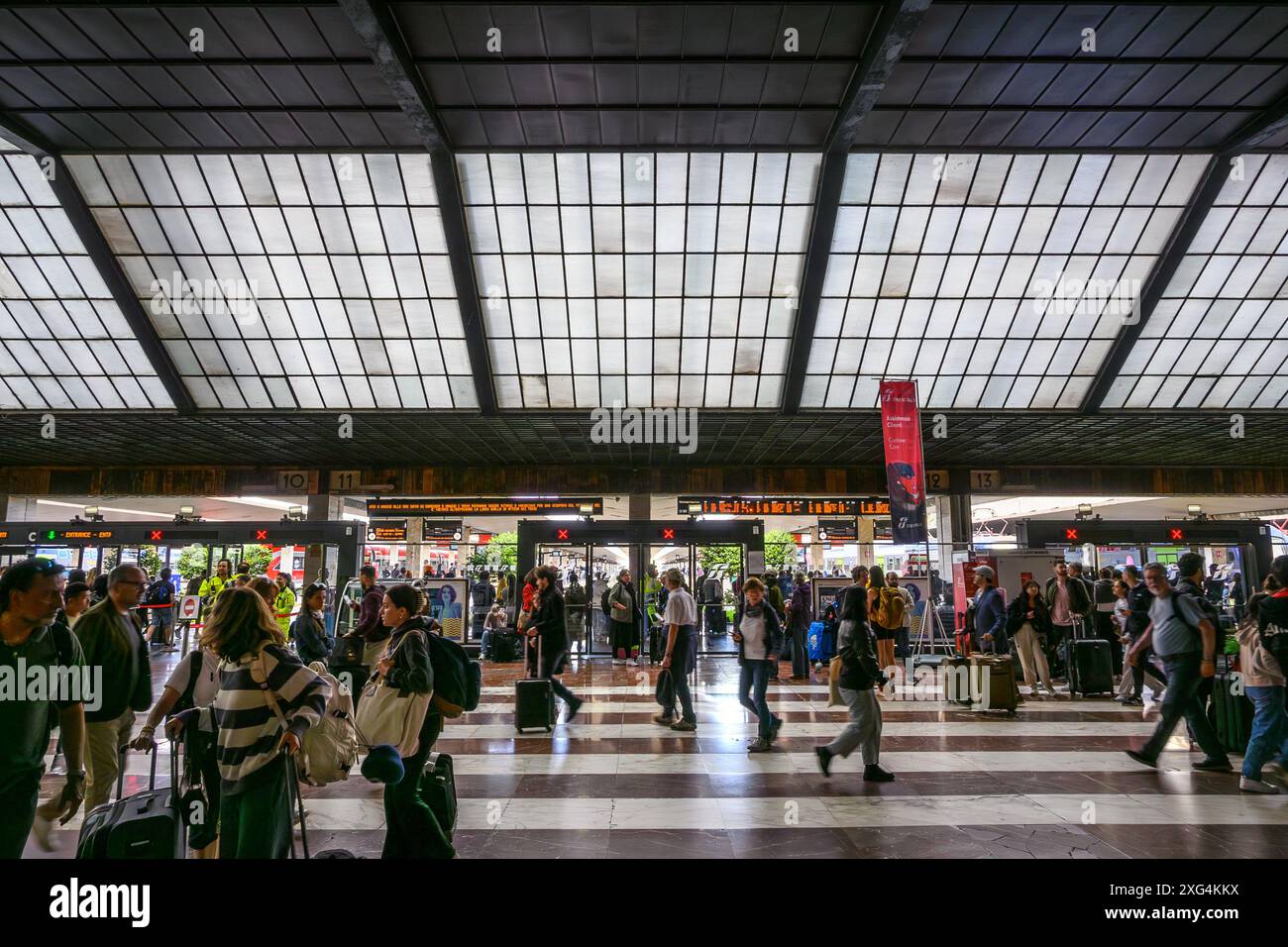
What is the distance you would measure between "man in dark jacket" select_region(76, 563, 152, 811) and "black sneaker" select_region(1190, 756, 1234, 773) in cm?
932

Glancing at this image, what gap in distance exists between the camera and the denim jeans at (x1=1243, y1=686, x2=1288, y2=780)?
237 inches

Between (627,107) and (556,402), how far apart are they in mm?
7344

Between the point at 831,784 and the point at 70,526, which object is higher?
the point at 70,526

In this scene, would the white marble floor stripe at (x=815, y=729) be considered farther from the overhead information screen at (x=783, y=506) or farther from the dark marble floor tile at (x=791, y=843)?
the overhead information screen at (x=783, y=506)

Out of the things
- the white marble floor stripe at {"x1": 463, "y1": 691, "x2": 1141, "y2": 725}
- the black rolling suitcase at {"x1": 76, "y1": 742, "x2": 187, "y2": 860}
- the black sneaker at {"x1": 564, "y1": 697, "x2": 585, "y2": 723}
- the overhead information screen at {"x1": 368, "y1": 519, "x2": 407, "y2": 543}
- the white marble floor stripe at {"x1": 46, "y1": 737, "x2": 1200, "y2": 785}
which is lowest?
the white marble floor stripe at {"x1": 463, "y1": 691, "x2": 1141, "y2": 725}

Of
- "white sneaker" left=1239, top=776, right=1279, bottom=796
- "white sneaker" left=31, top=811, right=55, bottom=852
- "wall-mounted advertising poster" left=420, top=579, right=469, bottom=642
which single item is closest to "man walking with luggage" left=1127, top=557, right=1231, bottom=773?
"white sneaker" left=1239, top=776, right=1279, bottom=796

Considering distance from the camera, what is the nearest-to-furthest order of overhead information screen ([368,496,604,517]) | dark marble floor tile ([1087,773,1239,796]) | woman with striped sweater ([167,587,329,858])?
woman with striped sweater ([167,587,329,858]) < dark marble floor tile ([1087,773,1239,796]) < overhead information screen ([368,496,604,517])

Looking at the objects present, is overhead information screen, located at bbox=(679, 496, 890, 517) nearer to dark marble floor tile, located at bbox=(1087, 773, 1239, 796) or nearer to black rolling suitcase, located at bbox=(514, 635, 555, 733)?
black rolling suitcase, located at bbox=(514, 635, 555, 733)

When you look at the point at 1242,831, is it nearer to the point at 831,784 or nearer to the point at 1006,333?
the point at 831,784

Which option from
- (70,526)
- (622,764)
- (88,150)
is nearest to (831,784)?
(622,764)

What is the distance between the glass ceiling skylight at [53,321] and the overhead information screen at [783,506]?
46.1 ft

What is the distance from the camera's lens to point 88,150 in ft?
41.4
